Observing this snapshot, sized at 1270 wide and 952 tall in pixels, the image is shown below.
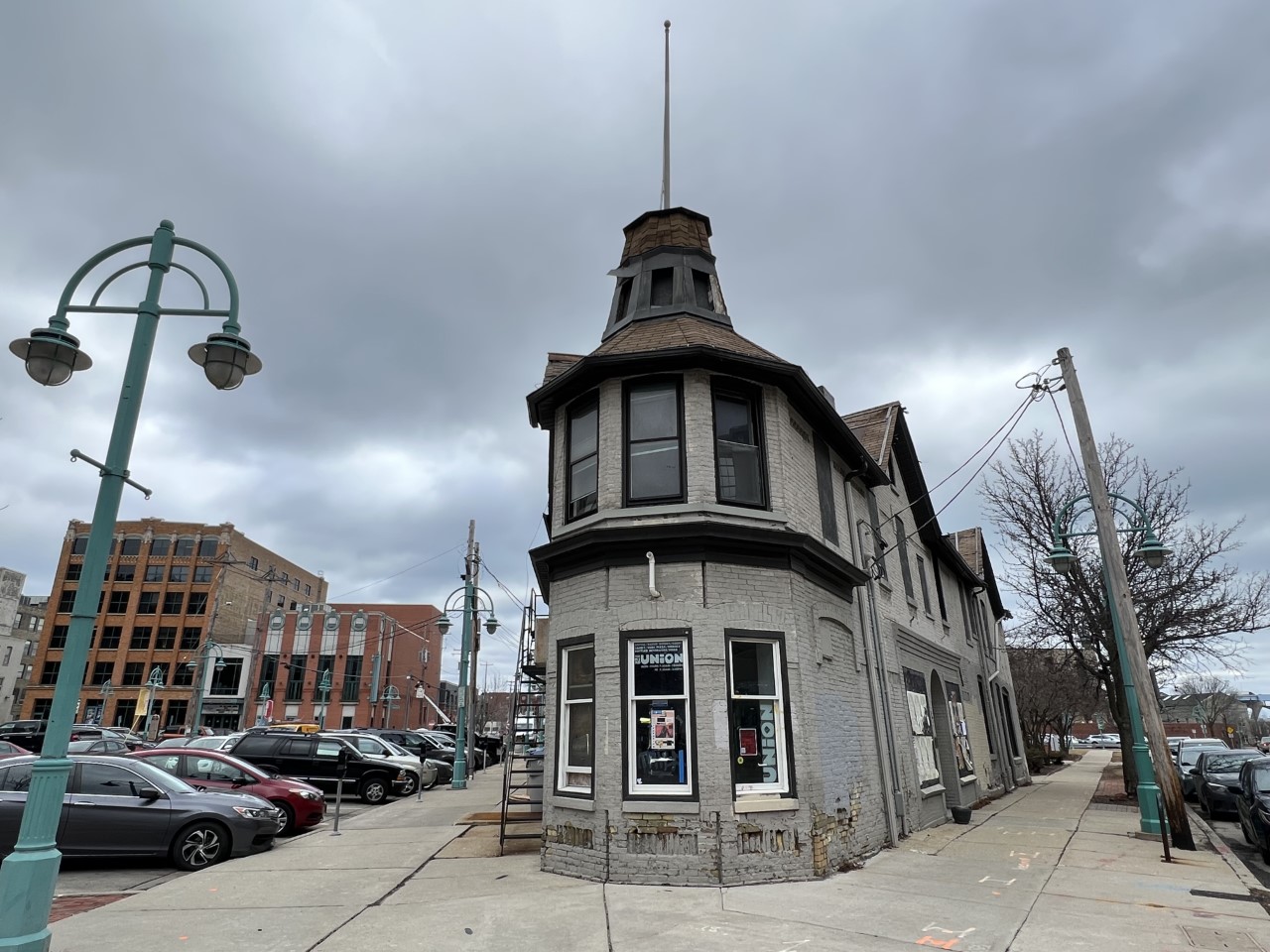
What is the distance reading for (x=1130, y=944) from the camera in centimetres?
688

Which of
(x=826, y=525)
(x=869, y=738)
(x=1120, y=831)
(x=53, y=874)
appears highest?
(x=826, y=525)

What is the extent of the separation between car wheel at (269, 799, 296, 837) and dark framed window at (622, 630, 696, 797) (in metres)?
8.02

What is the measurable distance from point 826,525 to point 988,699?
16194mm

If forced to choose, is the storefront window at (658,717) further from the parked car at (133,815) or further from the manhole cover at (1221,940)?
the parked car at (133,815)

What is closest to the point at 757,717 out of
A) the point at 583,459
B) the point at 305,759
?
the point at 583,459

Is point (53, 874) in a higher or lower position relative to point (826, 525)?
lower

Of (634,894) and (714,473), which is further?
(714,473)

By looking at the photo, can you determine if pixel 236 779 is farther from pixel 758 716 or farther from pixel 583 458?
pixel 758 716

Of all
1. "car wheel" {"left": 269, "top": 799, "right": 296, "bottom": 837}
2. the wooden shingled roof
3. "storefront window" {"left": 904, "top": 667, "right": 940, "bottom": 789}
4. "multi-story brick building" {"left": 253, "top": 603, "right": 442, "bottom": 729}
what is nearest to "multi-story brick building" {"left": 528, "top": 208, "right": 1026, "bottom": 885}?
"storefront window" {"left": 904, "top": 667, "right": 940, "bottom": 789}

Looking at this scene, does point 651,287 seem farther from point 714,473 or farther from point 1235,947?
point 1235,947

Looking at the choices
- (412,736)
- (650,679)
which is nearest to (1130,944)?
(650,679)

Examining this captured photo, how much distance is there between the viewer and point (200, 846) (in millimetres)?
10477

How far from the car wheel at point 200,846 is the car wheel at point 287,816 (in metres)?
2.95

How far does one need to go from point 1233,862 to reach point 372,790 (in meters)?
18.3
